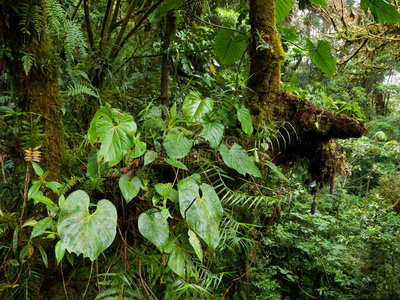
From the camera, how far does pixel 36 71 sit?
1029mm

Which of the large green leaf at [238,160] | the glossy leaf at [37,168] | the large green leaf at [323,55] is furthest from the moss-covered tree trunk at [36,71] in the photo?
the large green leaf at [323,55]

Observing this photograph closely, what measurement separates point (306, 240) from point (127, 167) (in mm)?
3709

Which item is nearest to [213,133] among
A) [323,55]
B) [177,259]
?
[177,259]

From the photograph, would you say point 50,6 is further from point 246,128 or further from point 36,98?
point 246,128

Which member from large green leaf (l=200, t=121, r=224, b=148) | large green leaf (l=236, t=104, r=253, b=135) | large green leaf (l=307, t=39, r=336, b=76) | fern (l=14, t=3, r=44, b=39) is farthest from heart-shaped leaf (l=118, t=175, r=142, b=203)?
large green leaf (l=307, t=39, r=336, b=76)

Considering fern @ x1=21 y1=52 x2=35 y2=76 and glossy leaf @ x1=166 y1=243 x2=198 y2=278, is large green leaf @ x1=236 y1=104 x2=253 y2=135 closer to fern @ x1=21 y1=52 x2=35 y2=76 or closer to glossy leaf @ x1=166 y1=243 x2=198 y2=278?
glossy leaf @ x1=166 y1=243 x2=198 y2=278

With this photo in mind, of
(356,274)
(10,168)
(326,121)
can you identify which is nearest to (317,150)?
(326,121)

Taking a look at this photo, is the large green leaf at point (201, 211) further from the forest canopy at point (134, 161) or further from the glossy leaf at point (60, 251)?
the glossy leaf at point (60, 251)

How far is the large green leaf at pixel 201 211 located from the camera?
877 millimetres

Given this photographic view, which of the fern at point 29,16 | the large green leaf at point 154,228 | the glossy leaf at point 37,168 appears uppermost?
the fern at point 29,16

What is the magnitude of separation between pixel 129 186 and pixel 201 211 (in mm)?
302

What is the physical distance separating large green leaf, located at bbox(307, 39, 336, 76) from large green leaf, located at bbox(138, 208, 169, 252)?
152 cm

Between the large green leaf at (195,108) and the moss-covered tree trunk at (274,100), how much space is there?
354mm

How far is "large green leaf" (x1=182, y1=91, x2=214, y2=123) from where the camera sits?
111cm
